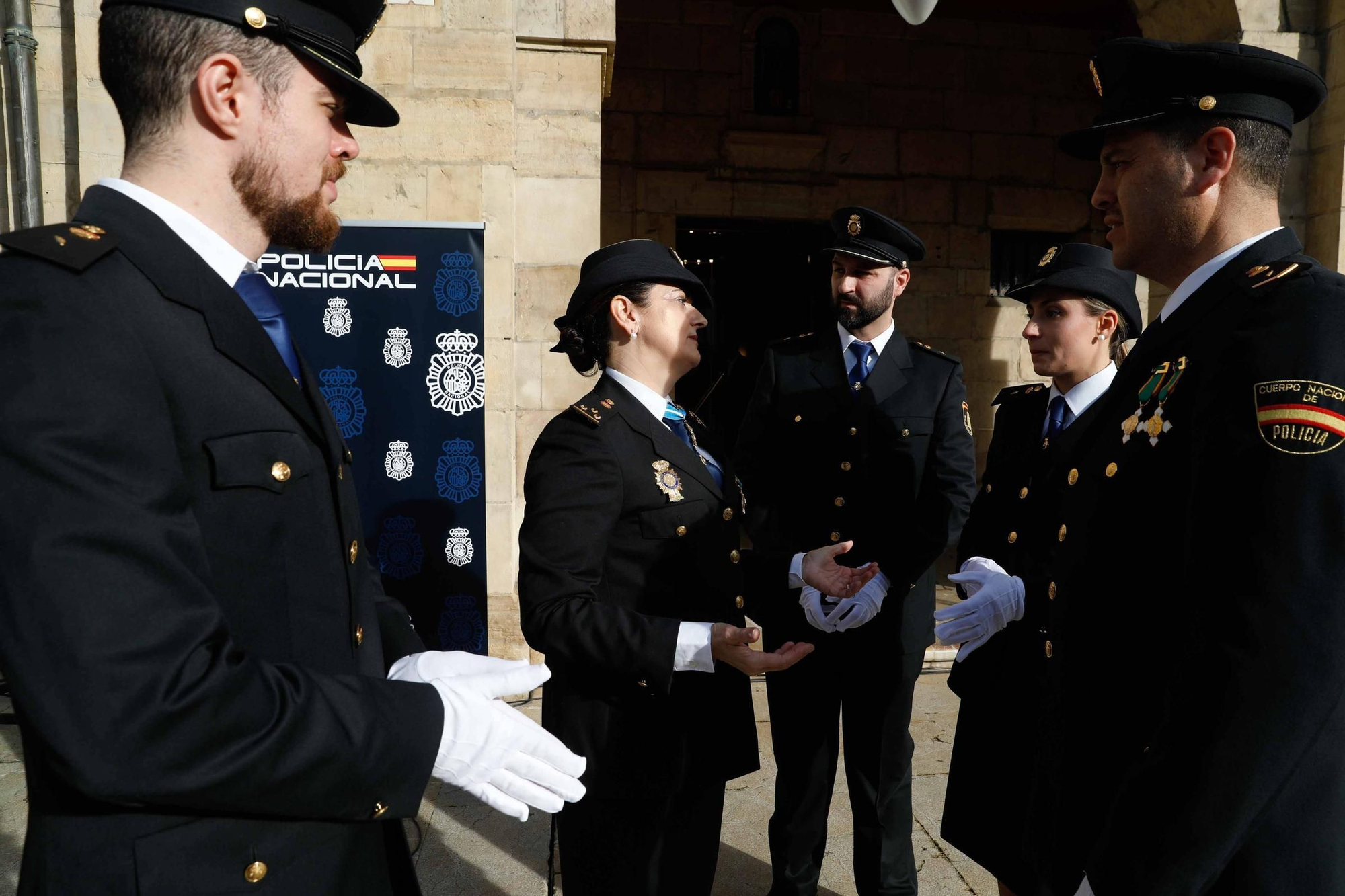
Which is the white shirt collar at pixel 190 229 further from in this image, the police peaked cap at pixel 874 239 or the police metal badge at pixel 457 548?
the police metal badge at pixel 457 548

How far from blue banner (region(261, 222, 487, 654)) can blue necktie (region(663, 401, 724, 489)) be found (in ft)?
7.42

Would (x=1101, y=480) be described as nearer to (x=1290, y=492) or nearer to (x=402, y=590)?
(x=1290, y=492)

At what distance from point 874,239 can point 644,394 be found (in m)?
1.63

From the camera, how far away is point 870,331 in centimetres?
347

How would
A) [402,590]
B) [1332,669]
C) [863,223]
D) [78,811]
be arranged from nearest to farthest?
[78,811] → [1332,669] → [863,223] → [402,590]

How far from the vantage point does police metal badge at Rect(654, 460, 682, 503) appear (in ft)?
6.79

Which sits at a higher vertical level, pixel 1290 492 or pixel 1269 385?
pixel 1269 385

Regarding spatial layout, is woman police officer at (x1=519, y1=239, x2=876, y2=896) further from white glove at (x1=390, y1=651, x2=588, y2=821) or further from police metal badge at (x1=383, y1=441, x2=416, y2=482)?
police metal badge at (x1=383, y1=441, x2=416, y2=482)

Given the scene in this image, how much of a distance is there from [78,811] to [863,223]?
3104 mm

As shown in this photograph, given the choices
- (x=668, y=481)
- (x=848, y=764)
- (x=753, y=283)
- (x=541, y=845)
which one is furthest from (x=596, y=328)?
(x=753, y=283)

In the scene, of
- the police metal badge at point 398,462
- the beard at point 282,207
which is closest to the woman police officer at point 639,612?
the beard at point 282,207

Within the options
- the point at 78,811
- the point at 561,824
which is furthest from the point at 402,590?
the point at 78,811

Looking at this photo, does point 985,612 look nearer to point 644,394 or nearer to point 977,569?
point 977,569

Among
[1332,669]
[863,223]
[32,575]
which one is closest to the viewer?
[32,575]
